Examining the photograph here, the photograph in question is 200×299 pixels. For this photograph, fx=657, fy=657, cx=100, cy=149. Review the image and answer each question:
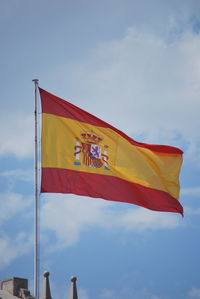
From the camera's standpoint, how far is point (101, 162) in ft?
98.6

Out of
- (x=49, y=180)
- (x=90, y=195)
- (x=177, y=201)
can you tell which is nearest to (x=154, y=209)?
(x=177, y=201)

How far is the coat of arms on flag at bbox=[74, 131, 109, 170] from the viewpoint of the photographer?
29.2 metres

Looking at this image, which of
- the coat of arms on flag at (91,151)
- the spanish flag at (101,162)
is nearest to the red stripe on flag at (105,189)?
the spanish flag at (101,162)

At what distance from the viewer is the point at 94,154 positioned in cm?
2988

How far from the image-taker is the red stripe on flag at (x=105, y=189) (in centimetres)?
2766

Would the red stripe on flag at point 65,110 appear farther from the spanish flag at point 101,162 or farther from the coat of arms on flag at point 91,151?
the coat of arms on flag at point 91,151

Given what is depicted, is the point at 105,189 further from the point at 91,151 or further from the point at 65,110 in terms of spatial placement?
the point at 65,110

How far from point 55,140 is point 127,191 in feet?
14.5

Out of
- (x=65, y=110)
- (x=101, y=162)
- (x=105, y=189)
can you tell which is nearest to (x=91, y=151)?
(x=101, y=162)

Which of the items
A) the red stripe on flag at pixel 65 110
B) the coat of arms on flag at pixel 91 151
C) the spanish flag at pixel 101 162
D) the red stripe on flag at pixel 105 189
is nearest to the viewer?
the red stripe on flag at pixel 105 189

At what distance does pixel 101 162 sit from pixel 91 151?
76cm

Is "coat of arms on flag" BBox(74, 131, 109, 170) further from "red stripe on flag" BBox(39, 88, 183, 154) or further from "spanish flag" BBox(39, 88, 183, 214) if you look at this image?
"red stripe on flag" BBox(39, 88, 183, 154)

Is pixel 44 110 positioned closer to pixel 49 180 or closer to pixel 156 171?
pixel 49 180

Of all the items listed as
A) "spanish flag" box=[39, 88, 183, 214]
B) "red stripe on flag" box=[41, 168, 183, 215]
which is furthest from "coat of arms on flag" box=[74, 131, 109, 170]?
"red stripe on flag" box=[41, 168, 183, 215]
